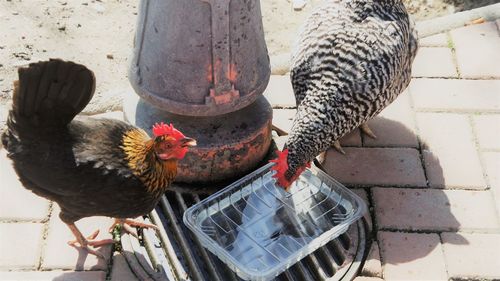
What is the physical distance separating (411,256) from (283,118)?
1.17 metres

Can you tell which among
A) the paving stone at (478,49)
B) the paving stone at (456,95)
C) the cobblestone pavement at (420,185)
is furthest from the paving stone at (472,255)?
the paving stone at (478,49)

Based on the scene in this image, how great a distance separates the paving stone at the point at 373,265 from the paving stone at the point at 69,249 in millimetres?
1234

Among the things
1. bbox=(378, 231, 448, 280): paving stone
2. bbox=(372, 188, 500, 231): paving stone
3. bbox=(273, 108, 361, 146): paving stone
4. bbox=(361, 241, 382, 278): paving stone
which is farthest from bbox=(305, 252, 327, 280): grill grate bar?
bbox=(273, 108, 361, 146): paving stone

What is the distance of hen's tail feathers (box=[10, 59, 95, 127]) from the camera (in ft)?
9.14

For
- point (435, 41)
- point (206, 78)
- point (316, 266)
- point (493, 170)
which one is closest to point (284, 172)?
point (316, 266)

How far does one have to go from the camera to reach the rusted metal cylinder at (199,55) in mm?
3137

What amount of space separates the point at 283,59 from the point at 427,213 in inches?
55.9

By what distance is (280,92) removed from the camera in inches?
168

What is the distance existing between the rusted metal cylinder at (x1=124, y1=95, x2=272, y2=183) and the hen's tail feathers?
667 millimetres

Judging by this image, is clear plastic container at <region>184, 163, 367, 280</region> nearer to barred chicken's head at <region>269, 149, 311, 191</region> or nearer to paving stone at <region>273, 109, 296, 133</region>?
barred chicken's head at <region>269, 149, 311, 191</region>

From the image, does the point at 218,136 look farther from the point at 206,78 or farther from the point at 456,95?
the point at 456,95

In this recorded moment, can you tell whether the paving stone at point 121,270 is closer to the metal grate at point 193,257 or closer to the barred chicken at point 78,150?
the metal grate at point 193,257

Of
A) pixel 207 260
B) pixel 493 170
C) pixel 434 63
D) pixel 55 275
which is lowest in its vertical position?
pixel 55 275

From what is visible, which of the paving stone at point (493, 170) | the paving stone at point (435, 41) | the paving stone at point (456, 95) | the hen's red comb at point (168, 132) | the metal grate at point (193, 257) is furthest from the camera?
the paving stone at point (435, 41)
